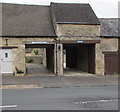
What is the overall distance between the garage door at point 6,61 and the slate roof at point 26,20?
1.50 meters

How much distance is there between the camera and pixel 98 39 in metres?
19.9

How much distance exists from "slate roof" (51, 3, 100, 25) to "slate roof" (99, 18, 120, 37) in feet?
4.74

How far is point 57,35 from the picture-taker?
1938cm

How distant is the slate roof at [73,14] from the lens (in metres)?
19.8

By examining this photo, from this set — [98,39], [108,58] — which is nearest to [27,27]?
[98,39]

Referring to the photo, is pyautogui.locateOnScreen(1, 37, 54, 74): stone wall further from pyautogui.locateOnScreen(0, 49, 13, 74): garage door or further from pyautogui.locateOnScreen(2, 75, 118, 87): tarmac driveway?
pyautogui.locateOnScreen(2, 75, 118, 87): tarmac driveway

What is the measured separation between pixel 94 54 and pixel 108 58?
1297 millimetres

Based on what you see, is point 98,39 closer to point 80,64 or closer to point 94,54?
point 94,54

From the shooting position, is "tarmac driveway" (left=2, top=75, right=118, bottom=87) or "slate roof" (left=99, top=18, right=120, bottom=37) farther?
"slate roof" (left=99, top=18, right=120, bottom=37)

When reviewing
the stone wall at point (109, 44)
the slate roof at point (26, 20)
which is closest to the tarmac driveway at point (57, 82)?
the slate roof at point (26, 20)

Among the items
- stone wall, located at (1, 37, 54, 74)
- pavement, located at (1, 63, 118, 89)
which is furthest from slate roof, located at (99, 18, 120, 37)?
stone wall, located at (1, 37, 54, 74)

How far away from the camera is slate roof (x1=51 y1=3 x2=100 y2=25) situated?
1977 centimetres

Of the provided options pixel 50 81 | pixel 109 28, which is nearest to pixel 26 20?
pixel 109 28

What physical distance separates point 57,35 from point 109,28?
557 centimetres
